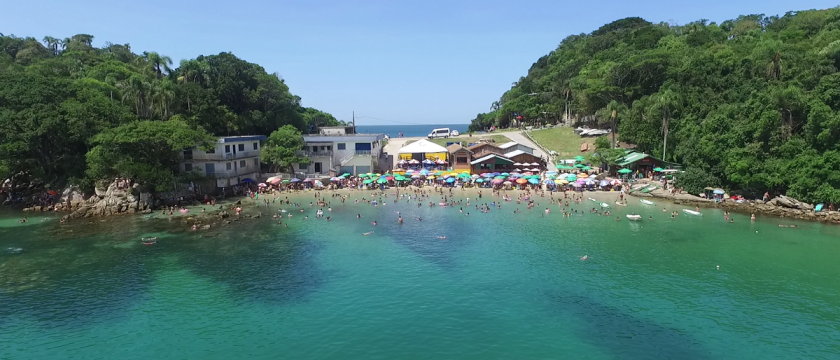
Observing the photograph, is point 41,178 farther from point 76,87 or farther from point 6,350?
point 6,350

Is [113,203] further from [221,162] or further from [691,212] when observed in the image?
[691,212]

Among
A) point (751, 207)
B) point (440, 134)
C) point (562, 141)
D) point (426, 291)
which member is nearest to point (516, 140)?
point (562, 141)

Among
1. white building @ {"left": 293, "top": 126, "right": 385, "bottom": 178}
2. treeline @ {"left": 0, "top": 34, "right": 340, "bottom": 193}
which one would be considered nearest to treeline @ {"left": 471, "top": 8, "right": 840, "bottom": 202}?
white building @ {"left": 293, "top": 126, "right": 385, "bottom": 178}

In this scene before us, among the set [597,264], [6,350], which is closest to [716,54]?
[597,264]

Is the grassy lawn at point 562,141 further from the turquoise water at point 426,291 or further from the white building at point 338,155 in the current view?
the turquoise water at point 426,291

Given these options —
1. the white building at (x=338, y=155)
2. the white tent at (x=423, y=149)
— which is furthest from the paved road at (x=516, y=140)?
the white building at (x=338, y=155)

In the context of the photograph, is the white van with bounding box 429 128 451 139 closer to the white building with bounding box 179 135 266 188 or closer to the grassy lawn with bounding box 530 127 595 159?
the grassy lawn with bounding box 530 127 595 159
